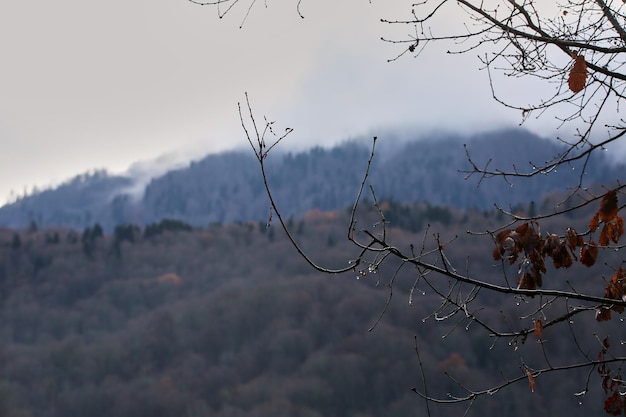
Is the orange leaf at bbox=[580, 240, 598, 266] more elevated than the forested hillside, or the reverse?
the orange leaf at bbox=[580, 240, 598, 266]

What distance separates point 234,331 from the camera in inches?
4099

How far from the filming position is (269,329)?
103 meters

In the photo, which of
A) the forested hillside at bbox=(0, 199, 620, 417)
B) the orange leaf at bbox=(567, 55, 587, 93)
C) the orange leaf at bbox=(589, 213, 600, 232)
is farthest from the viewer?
the forested hillside at bbox=(0, 199, 620, 417)

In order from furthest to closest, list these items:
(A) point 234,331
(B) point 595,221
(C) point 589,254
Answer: (A) point 234,331, (C) point 589,254, (B) point 595,221

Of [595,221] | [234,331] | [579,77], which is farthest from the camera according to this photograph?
[234,331]

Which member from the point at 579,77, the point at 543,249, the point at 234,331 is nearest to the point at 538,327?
the point at 543,249

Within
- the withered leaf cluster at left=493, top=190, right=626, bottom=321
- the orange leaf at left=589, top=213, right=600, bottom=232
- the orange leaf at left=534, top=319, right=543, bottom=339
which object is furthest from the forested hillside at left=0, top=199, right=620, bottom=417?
the orange leaf at left=589, top=213, right=600, bottom=232

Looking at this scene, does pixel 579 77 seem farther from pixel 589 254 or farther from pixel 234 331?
pixel 234 331

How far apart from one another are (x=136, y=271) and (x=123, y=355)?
37.4m

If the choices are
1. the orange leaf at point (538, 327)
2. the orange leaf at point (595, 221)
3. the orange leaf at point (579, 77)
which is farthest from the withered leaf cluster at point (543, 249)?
the orange leaf at point (579, 77)

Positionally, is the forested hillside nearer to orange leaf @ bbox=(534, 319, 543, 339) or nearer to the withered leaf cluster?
orange leaf @ bbox=(534, 319, 543, 339)

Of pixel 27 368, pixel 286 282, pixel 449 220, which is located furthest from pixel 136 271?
pixel 449 220

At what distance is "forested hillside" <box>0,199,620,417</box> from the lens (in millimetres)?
82000

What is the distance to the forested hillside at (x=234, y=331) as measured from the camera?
269 ft
